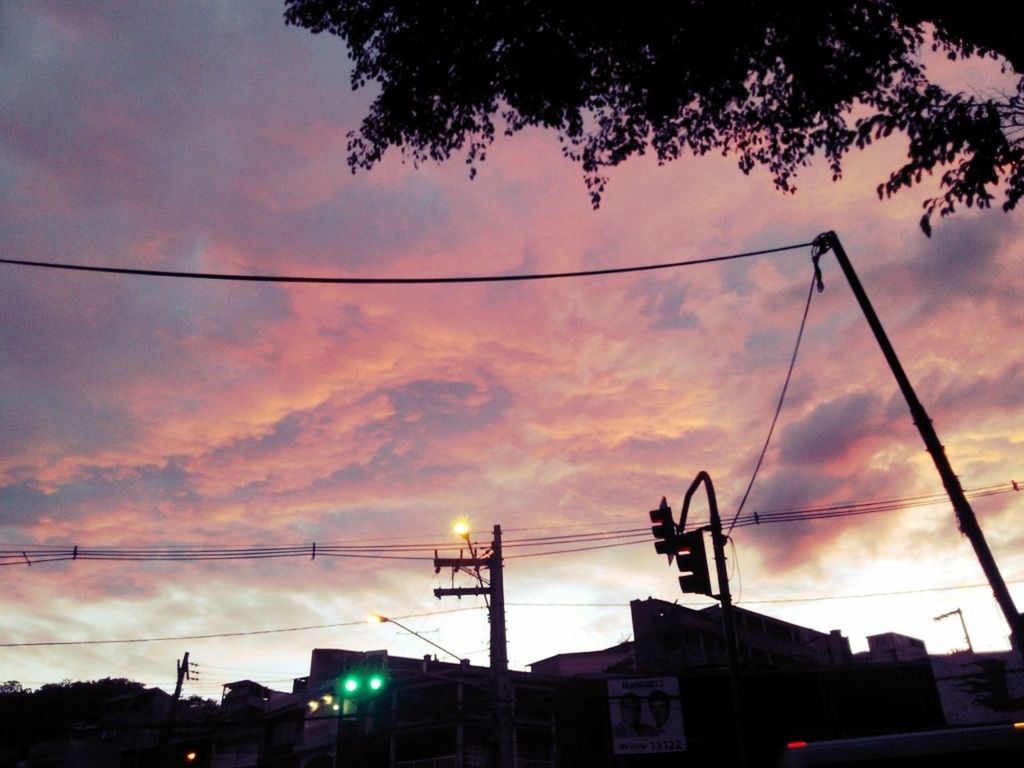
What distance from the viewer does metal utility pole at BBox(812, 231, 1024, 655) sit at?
8.23 meters

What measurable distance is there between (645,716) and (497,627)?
6369 millimetres

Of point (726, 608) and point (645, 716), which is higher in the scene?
point (726, 608)

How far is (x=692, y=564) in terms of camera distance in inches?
483

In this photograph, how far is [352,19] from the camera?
430 inches

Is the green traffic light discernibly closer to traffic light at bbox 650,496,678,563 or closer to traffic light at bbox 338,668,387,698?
traffic light at bbox 338,668,387,698

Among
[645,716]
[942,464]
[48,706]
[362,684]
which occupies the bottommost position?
[645,716]

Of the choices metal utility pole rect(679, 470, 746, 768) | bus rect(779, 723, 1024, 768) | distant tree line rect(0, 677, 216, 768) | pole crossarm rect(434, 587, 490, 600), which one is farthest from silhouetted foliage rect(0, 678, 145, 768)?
bus rect(779, 723, 1024, 768)

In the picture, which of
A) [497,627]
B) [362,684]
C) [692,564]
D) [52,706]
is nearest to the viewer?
[692,564]

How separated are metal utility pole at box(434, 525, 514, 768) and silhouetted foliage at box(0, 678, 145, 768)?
56.4 metres

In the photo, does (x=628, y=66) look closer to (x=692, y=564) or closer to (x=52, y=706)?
(x=692, y=564)

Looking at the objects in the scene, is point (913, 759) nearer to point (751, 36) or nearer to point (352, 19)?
point (751, 36)

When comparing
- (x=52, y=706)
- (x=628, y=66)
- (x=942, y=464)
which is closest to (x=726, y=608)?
(x=942, y=464)

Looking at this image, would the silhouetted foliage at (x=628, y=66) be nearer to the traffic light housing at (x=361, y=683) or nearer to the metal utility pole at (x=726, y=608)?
the metal utility pole at (x=726, y=608)

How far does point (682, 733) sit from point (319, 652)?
34219mm
